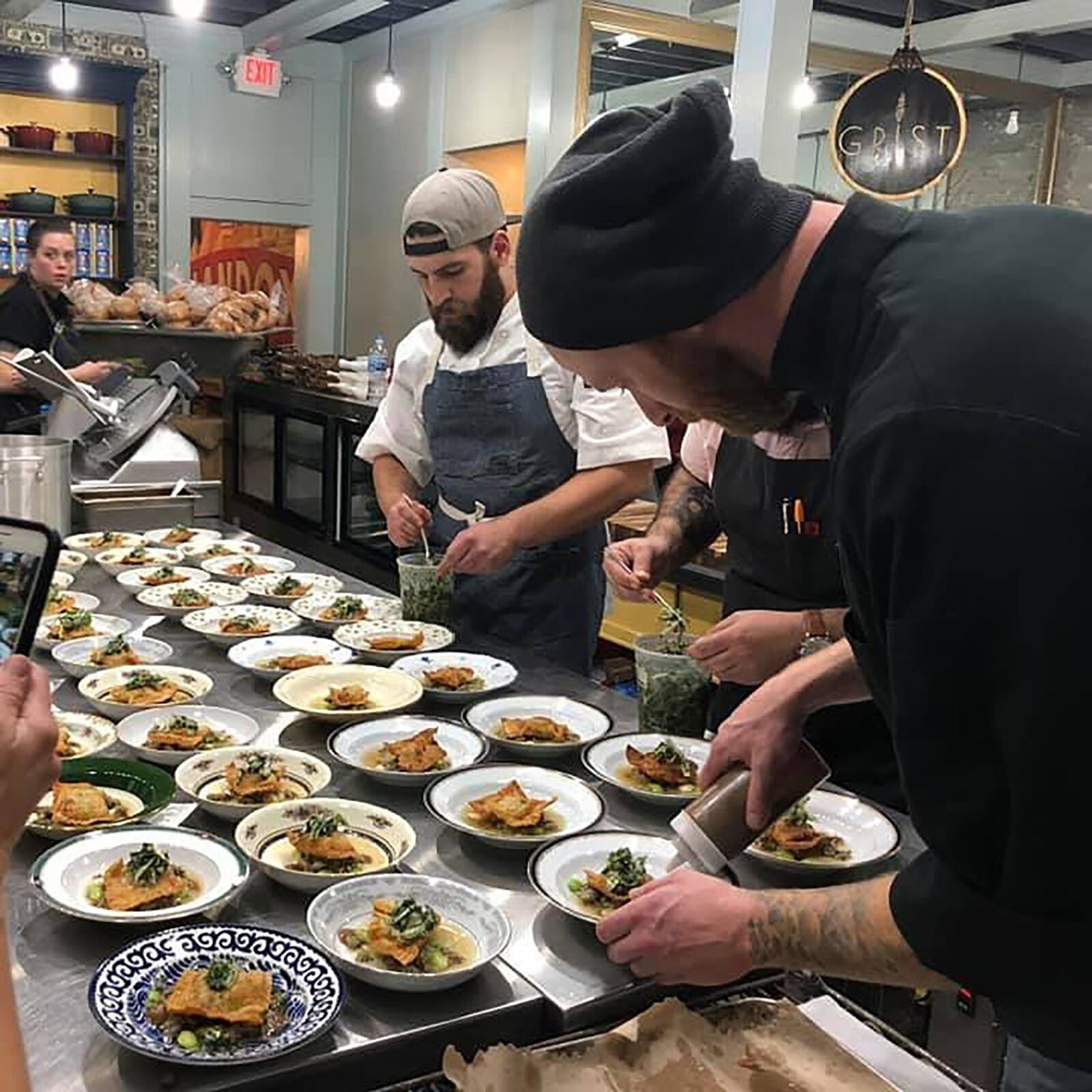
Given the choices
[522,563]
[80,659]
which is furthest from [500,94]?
[80,659]

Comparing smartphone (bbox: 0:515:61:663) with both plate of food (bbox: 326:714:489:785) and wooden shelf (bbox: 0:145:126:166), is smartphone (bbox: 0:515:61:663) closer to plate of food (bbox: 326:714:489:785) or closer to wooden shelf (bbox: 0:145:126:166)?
plate of food (bbox: 326:714:489:785)

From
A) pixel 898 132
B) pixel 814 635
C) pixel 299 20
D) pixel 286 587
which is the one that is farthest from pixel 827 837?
pixel 299 20

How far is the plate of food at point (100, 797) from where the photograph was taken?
1532mm

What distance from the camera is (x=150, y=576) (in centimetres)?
284

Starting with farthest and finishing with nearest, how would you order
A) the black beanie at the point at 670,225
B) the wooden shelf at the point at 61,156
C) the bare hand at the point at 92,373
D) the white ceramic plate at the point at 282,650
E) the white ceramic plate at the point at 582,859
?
1. the wooden shelf at the point at 61,156
2. the bare hand at the point at 92,373
3. the white ceramic plate at the point at 282,650
4. the white ceramic plate at the point at 582,859
5. the black beanie at the point at 670,225

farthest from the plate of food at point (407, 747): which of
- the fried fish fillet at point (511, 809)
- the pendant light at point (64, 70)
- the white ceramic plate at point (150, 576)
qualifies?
the pendant light at point (64, 70)

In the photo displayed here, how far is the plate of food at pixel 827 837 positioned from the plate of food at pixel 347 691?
0.72 metres

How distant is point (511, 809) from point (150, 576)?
153cm

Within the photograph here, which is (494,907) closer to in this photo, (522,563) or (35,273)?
(522,563)

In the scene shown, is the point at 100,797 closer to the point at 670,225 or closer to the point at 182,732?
the point at 182,732

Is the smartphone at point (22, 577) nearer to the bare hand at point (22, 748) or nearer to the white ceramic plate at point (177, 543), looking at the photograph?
the bare hand at point (22, 748)

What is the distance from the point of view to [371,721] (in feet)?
6.57

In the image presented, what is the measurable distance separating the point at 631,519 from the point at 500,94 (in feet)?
11.6

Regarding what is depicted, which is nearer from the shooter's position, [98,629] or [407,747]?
[407,747]
